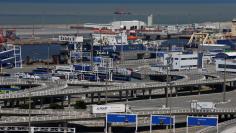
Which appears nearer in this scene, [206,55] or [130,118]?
[130,118]

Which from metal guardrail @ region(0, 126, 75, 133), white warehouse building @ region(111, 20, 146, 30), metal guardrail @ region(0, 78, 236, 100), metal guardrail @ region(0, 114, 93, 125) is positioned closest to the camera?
metal guardrail @ region(0, 126, 75, 133)

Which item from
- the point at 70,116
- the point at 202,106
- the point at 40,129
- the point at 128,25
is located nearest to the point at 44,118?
the point at 70,116

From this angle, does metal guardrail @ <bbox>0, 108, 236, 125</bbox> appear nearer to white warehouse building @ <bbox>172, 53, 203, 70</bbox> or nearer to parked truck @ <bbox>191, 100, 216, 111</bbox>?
parked truck @ <bbox>191, 100, 216, 111</bbox>

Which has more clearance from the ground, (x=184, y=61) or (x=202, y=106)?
(x=184, y=61)

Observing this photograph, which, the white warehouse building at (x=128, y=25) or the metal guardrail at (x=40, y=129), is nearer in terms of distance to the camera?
the metal guardrail at (x=40, y=129)

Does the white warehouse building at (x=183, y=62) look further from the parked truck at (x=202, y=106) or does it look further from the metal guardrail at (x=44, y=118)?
the metal guardrail at (x=44, y=118)

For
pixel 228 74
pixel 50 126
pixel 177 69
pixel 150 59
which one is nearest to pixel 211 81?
pixel 228 74

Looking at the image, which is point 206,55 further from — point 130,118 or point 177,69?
point 130,118

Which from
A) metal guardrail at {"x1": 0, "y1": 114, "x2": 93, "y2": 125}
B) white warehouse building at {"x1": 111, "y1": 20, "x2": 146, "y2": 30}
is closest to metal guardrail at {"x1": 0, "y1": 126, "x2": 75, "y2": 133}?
metal guardrail at {"x1": 0, "y1": 114, "x2": 93, "y2": 125}

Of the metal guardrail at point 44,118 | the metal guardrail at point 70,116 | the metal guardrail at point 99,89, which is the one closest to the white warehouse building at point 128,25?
the metal guardrail at point 99,89

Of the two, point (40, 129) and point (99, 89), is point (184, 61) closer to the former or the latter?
point (99, 89)

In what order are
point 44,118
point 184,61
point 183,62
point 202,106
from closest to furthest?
point 44,118 < point 202,106 < point 183,62 < point 184,61
